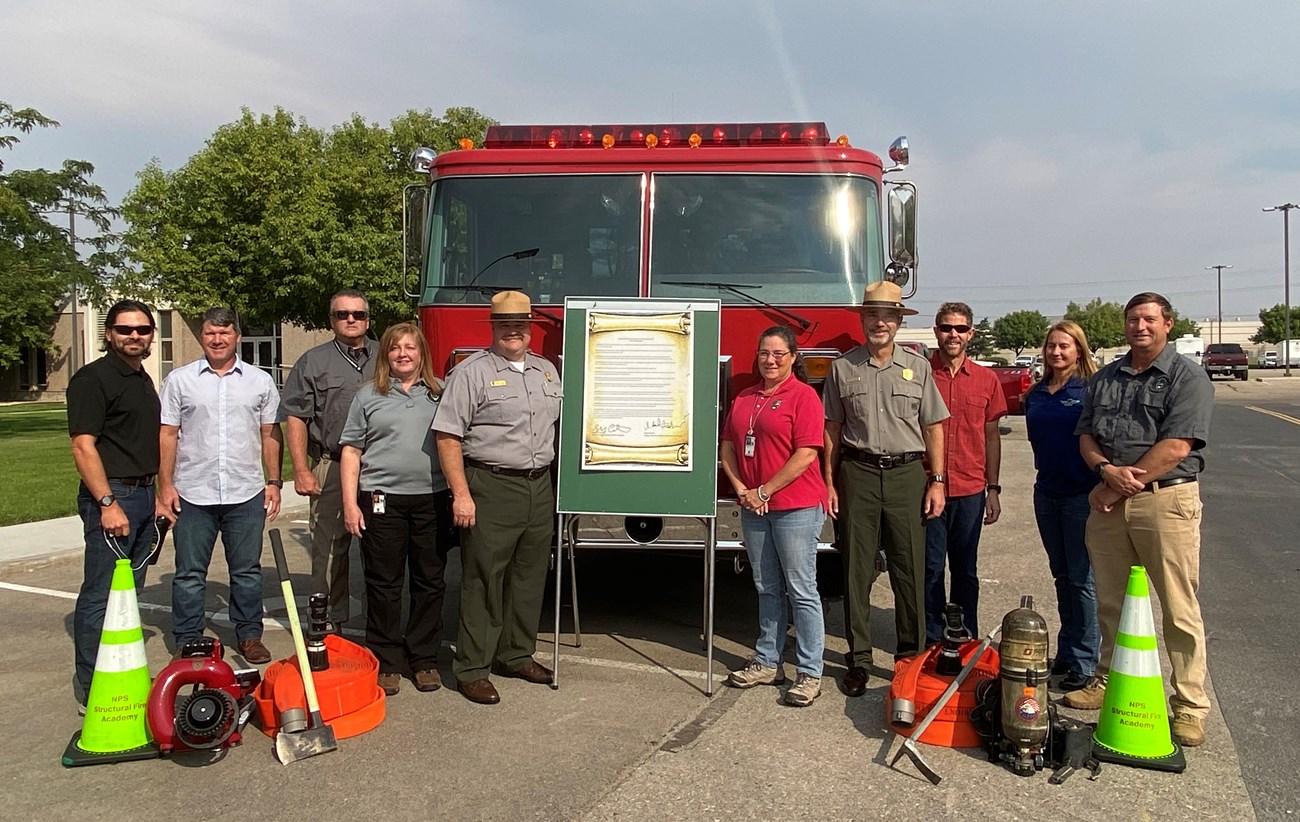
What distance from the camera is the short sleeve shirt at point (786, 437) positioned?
15.7 ft

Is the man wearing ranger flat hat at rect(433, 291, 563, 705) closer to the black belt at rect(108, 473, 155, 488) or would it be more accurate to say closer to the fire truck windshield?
the fire truck windshield

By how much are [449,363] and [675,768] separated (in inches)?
105

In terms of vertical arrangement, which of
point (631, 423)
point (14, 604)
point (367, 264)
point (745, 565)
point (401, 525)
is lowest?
point (14, 604)

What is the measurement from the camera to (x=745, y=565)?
19.4 ft

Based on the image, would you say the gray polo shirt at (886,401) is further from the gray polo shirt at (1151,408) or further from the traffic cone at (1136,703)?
the traffic cone at (1136,703)

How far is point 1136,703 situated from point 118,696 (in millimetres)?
4222

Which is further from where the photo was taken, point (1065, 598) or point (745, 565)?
point (745, 565)

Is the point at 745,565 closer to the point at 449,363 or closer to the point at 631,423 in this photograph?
the point at 631,423

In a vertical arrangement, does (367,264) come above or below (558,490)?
above

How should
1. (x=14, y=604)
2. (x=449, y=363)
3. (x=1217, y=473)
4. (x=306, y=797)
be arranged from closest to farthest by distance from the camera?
(x=306, y=797)
(x=449, y=363)
(x=14, y=604)
(x=1217, y=473)

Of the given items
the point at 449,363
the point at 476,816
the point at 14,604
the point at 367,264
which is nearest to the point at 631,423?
the point at 449,363

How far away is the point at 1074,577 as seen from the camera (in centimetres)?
505

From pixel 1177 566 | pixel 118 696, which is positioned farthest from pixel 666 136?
pixel 118 696

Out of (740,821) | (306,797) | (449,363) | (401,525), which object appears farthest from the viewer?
(449,363)
